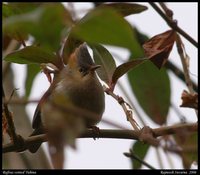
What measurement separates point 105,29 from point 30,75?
2.50 feet

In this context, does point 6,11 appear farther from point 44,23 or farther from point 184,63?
point 44,23

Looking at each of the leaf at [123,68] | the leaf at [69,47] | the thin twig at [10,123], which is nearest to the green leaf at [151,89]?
the leaf at [123,68]

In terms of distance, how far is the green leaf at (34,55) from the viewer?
1001 mm

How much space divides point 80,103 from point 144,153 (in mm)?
850

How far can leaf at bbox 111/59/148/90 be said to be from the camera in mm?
1145

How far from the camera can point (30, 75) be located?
1.28m

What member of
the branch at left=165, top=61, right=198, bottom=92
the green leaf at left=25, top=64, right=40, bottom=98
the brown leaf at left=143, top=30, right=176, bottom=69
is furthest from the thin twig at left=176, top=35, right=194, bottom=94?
the branch at left=165, top=61, right=198, bottom=92

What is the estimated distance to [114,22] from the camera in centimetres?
55

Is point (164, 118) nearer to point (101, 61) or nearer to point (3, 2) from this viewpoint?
point (101, 61)

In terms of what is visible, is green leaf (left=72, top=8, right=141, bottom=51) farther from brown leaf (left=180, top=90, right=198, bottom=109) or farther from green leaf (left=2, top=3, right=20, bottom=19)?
green leaf (left=2, top=3, right=20, bottom=19)

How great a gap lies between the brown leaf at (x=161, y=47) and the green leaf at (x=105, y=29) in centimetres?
61

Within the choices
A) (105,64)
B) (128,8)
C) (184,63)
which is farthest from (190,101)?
(105,64)

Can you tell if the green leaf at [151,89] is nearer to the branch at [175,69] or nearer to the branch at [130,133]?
the branch at [130,133]

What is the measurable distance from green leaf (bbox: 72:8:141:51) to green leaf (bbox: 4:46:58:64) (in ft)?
1.41
